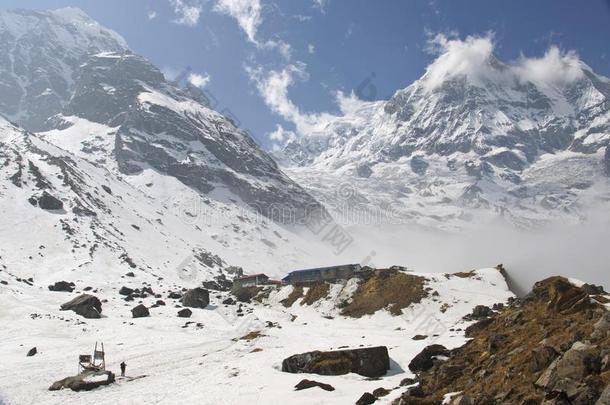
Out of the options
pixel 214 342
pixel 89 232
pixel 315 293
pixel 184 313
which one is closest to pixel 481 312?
pixel 214 342

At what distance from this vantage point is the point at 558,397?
568 inches

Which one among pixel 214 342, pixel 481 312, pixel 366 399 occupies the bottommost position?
pixel 366 399

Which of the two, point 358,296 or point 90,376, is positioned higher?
point 358,296

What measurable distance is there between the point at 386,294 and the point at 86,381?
43.1 metres

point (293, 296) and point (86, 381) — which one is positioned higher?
point (293, 296)

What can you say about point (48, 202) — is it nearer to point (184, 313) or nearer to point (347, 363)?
point (184, 313)

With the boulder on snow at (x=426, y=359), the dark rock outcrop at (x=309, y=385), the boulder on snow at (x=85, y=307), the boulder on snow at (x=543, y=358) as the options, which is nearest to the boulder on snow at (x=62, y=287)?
the boulder on snow at (x=85, y=307)

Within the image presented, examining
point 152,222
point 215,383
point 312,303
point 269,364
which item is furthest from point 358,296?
point 152,222

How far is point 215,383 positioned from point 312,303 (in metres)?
46.0

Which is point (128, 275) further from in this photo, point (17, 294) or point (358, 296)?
point (358, 296)

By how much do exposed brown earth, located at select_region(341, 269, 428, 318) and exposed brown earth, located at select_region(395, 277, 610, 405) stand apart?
34.3 m

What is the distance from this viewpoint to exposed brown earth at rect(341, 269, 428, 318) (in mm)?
63562

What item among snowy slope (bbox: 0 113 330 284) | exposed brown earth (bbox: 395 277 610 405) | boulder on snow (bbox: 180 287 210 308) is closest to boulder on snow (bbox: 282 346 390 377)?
exposed brown earth (bbox: 395 277 610 405)

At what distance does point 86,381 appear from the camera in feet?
103
